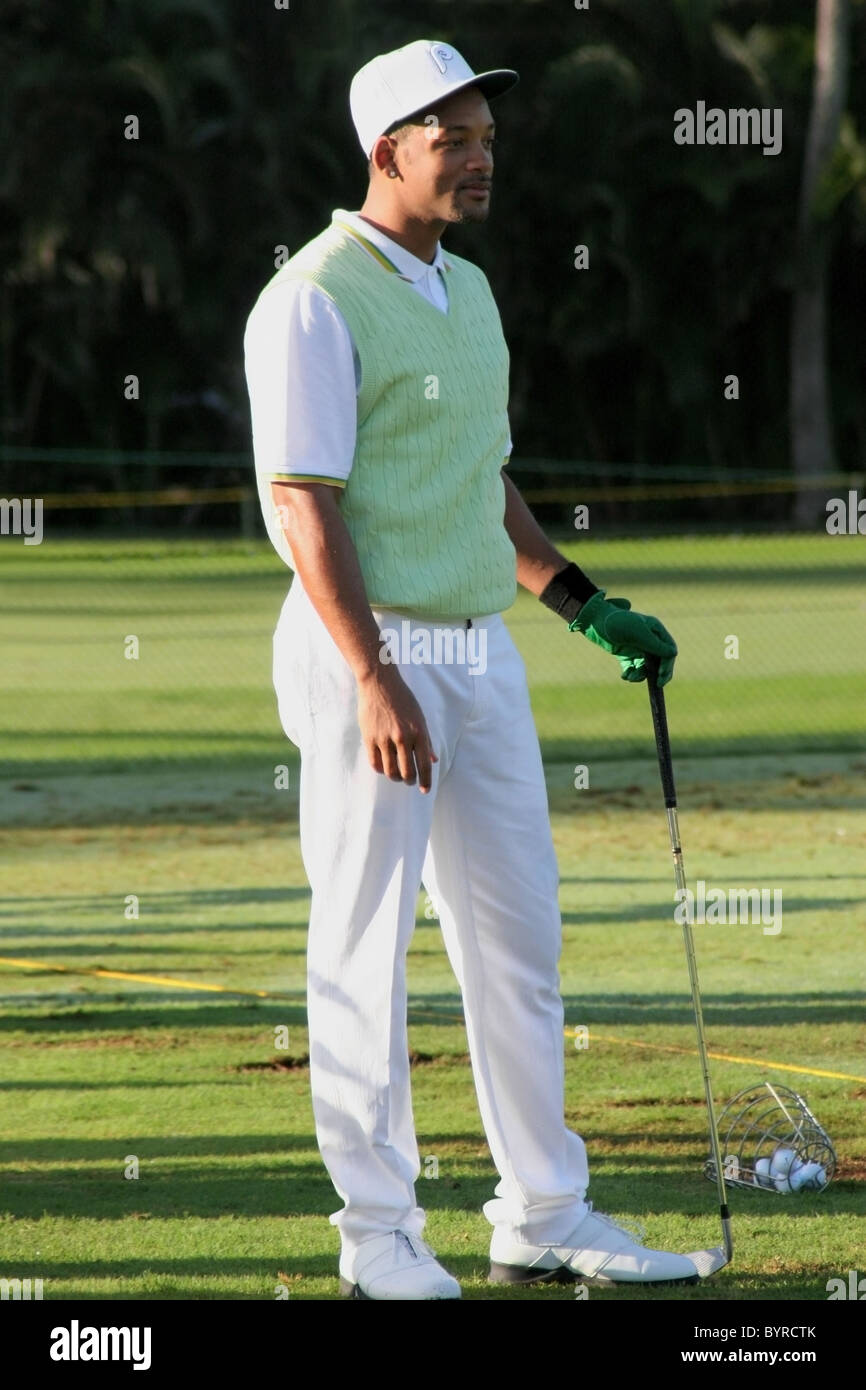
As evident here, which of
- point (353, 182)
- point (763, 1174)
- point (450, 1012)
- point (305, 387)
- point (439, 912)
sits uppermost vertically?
point (353, 182)

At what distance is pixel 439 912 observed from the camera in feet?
15.3

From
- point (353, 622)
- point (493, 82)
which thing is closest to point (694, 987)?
point (353, 622)

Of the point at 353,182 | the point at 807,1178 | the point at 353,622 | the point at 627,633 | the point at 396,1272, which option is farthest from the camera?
the point at 353,182

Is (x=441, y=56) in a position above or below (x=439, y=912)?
above

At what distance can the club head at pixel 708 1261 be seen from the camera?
14.9 ft

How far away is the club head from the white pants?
257mm

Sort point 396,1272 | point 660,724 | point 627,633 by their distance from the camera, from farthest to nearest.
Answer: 1. point 660,724
2. point 627,633
3. point 396,1272

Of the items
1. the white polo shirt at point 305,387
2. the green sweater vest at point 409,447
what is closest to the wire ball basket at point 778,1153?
the green sweater vest at point 409,447

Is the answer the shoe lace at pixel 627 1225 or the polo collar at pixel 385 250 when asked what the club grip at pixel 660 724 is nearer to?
the shoe lace at pixel 627 1225

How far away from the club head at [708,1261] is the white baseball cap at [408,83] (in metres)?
2.32

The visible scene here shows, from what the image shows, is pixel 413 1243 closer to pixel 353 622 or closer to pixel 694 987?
pixel 694 987

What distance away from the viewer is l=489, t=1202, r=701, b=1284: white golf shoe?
4.53 metres

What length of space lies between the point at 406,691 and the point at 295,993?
133 inches
